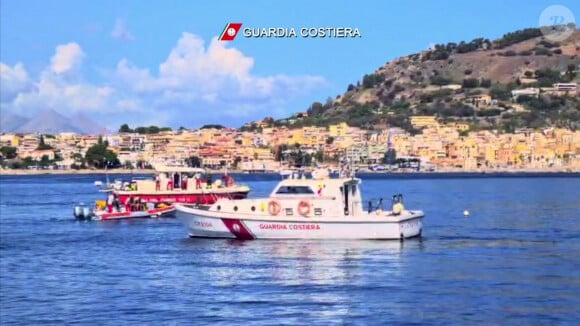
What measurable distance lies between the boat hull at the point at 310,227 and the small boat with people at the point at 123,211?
14.6 metres

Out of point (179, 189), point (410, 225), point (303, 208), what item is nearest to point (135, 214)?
point (179, 189)

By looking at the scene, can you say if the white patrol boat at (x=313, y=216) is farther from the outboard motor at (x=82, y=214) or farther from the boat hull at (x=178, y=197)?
the boat hull at (x=178, y=197)

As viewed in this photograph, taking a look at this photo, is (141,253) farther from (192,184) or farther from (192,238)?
(192,184)

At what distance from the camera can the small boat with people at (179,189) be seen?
5631cm

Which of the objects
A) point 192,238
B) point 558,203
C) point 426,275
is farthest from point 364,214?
point 558,203

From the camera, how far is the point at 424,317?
72.3 feet

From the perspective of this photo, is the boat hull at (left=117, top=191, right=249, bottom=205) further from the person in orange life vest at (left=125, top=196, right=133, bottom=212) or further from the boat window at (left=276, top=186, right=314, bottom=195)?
the boat window at (left=276, top=186, right=314, bottom=195)

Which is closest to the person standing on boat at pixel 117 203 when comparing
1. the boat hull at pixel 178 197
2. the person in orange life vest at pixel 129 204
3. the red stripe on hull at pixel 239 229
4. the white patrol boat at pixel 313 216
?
the person in orange life vest at pixel 129 204

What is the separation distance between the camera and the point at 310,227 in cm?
3619

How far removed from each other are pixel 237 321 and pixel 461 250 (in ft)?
46.7

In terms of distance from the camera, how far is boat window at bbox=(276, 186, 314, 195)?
3681 cm

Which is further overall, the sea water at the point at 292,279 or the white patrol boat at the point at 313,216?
the white patrol boat at the point at 313,216

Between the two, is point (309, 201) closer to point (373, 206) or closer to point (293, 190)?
point (293, 190)

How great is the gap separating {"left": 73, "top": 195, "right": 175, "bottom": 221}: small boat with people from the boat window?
669 inches
